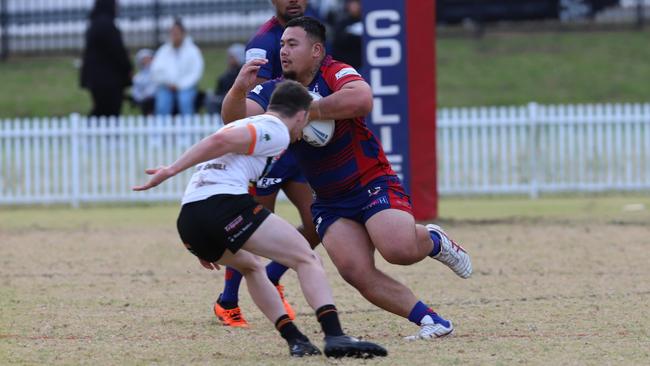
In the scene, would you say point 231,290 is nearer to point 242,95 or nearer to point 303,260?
point 242,95

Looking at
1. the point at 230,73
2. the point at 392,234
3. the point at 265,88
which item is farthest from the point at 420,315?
the point at 230,73

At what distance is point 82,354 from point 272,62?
225cm

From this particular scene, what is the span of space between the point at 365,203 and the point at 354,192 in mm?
88

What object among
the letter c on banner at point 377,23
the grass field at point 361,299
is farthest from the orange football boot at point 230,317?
the letter c on banner at point 377,23

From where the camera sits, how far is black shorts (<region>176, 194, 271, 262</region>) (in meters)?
6.10

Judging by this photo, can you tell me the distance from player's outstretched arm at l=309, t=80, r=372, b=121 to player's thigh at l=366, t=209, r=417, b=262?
58cm

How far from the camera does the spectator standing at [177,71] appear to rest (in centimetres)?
1905

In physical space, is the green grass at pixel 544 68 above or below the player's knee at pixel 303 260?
below

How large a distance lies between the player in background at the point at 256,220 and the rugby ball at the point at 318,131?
0.51 m

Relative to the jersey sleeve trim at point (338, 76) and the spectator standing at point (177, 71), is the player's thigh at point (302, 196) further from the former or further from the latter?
the spectator standing at point (177, 71)

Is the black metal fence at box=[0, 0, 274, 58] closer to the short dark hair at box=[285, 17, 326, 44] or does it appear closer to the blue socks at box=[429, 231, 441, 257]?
the short dark hair at box=[285, 17, 326, 44]

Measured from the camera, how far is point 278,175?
8.08 m

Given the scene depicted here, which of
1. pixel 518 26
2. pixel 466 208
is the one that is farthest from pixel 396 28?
pixel 518 26

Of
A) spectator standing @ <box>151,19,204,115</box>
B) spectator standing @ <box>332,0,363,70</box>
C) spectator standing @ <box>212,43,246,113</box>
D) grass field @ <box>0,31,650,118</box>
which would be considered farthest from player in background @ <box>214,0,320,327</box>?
grass field @ <box>0,31,650,118</box>
